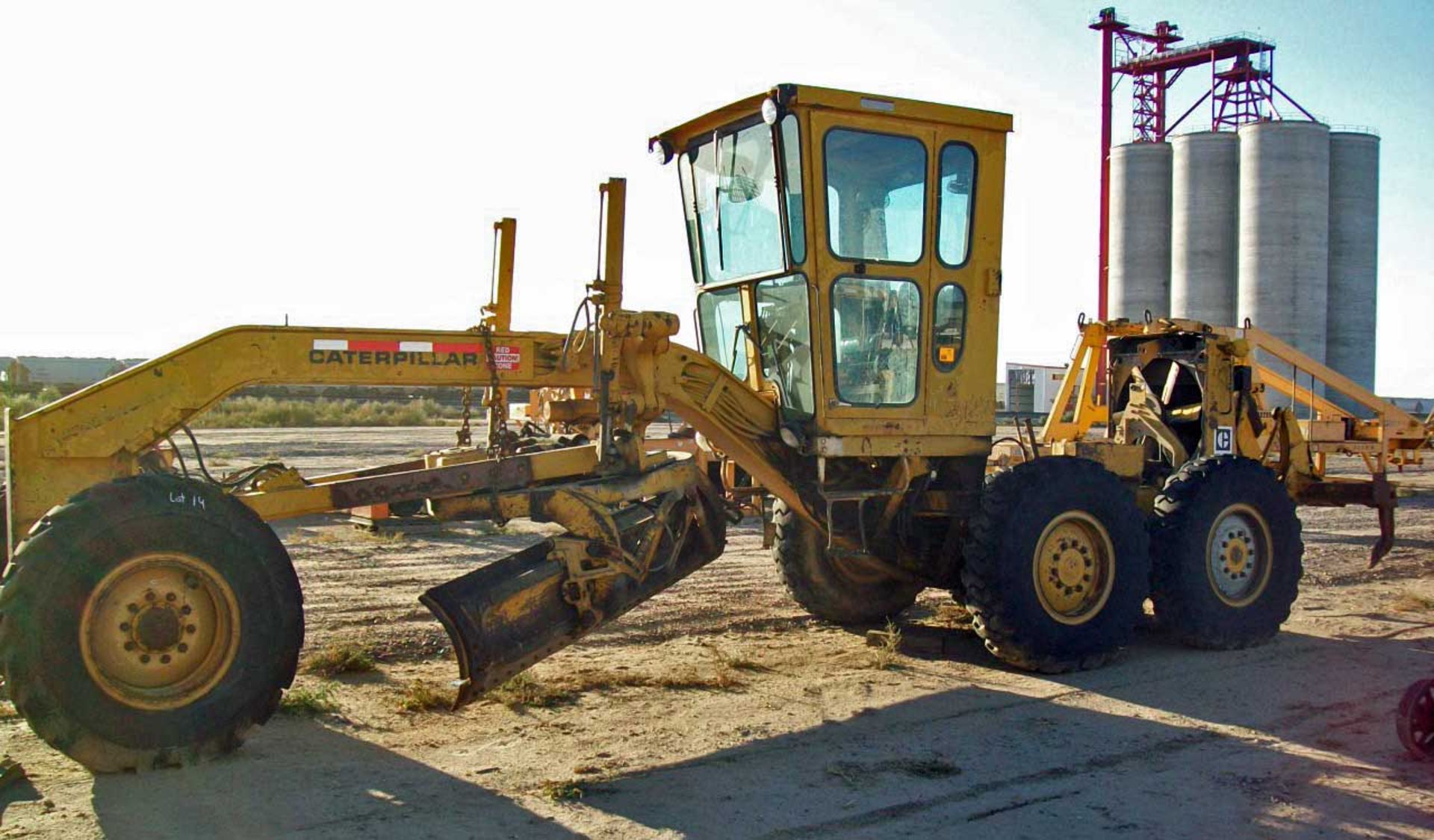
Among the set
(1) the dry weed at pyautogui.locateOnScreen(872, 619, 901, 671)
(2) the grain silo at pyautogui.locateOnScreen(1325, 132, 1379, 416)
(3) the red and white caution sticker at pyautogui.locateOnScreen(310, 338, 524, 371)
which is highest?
(2) the grain silo at pyautogui.locateOnScreen(1325, 132, 1379, 416)

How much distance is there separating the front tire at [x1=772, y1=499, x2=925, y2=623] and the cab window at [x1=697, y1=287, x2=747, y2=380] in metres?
1.26

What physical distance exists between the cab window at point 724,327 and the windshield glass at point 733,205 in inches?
5.4

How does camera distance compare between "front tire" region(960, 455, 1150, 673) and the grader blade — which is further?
"front tire" region(960, 455, 1150, 673)

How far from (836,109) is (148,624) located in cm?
497

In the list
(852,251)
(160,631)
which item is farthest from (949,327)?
(160,631)

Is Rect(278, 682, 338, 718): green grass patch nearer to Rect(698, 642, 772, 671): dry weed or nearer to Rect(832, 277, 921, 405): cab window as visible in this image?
Rect(698, 642, 772, 671): dry weed

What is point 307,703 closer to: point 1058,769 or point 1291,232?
point 1058,769

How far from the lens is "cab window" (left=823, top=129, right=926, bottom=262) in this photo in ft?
26.9

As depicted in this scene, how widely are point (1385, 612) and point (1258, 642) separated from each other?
2121mm

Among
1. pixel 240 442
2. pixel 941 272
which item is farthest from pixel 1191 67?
pixel 941 272

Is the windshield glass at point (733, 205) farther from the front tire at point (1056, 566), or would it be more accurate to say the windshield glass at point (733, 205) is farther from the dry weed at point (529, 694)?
the dry weed at point (529, 694)

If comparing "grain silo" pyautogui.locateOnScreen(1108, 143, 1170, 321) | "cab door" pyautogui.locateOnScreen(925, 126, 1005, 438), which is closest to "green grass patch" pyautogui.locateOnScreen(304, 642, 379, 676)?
"cab door" pyautogui.locateOnScreen(925, 126, 1005, 438)

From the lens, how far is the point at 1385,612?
1094 cm

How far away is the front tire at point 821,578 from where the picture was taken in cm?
976
